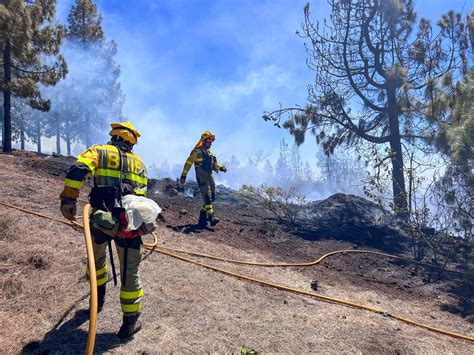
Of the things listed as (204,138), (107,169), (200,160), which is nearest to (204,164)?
(200,160)

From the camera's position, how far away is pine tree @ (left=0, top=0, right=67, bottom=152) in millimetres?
11586

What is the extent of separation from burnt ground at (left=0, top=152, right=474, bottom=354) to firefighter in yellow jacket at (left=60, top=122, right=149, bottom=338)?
37 centimetres

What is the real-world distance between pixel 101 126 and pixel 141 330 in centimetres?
4272

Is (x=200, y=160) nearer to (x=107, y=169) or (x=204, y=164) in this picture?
(x=204, y=164)

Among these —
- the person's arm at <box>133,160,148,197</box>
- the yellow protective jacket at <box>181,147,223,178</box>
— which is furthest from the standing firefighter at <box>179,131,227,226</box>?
the person's arm at <box>133,160,148,197</box>

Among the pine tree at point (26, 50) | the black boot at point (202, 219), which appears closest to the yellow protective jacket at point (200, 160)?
the black boot at point (202, 219)

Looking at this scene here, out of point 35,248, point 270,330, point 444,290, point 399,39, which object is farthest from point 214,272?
point 399,39

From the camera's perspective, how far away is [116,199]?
10.3 ft

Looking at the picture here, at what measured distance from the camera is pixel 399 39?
1131 centimetres

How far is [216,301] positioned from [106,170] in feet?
6.70

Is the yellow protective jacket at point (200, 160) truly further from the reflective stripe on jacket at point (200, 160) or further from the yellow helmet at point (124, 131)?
the yellow helmet at point (124, 131)

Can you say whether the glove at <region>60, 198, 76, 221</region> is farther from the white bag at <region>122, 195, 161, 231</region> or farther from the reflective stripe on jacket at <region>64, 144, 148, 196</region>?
the white bag at <region>122, 195, 161, 231</region>

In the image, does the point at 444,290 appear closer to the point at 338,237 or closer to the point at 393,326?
the point at 393,326

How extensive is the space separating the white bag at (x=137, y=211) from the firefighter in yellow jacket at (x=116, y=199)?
0.19ft
